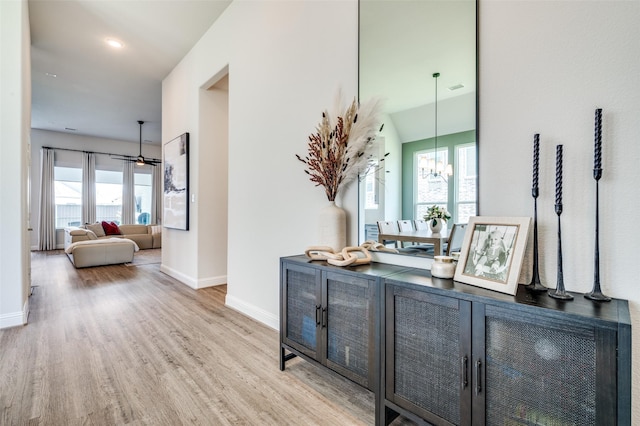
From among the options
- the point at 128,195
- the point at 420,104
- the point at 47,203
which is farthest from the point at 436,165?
the point at 47,203

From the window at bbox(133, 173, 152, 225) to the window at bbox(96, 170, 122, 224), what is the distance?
20.3 inches

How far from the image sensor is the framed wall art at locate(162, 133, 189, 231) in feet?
14.3

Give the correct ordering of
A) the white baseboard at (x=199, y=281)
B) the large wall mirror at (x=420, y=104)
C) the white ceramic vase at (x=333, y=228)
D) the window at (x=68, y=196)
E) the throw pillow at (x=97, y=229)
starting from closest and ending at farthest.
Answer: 1. the large wall mirror at (x=420, y=104)
2. the white ceramic vase at (x=333, y=228)
3. the white baseboard at (x=199, y=281)
4. the throw pillow at (x=97, y=229)
5. the window at (x=68, y=196)

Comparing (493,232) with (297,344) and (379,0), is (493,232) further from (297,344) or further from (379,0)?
(379,0)

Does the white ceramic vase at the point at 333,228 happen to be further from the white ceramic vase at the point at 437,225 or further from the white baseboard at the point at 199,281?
the white baseboard at the point at 199,281

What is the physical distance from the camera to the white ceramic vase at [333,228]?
2043 mm

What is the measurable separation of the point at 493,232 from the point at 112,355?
8.46 feet

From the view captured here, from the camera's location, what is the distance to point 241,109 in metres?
3.30

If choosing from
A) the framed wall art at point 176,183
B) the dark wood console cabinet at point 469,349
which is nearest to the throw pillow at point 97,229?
the framed wall art at point 176,183

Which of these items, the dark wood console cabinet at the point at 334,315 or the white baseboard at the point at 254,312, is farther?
the white baseboard at the point at 254,312

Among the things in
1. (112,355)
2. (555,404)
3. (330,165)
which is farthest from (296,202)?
(555,404)

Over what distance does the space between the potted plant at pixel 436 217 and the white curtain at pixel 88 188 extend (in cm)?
1009

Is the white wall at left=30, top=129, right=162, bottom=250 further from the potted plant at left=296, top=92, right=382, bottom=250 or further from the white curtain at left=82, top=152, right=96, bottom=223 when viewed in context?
the potted plant at left=296, top=92, right=382, bottom=250

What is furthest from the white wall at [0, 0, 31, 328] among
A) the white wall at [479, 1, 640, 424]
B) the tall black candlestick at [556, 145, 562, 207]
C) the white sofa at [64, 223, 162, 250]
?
the white sofa at [64, 223, 162, 250]
